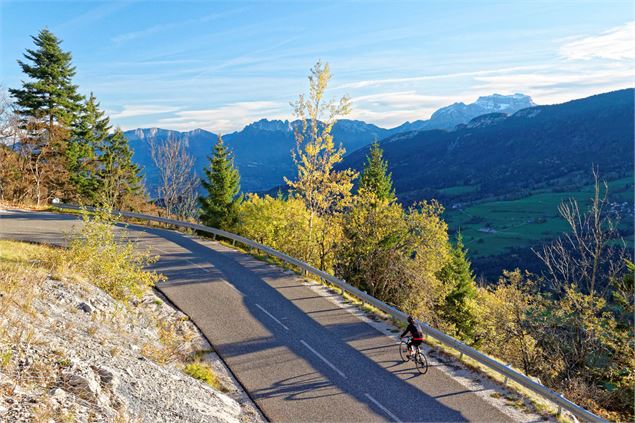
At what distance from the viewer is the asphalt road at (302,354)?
35.4 feet

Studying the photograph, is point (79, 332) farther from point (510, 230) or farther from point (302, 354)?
point (510, 230)

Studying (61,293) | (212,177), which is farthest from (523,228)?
(61,293)

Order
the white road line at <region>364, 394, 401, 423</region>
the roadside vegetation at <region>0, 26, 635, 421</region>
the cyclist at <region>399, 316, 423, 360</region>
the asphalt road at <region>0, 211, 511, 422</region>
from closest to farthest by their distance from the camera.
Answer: the white road line at <region>364, 394, 401, 423</region> < the asphalt road at <region>0, 211, 511, 422</region> < the cyclist at <region>399, 316, 423, 360</region> < the roadside vegetation at <region>0, 26, 635, 421</region>

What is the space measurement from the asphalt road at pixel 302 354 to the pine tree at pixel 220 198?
19.1 meters

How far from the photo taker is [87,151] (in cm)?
4962

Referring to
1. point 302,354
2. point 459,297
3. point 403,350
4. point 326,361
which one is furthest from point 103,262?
point 459,297

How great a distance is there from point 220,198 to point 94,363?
35107 millimetres

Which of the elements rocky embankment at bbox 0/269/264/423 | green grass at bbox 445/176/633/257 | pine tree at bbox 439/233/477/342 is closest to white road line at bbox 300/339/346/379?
rocky embankment at bbox 0/269/264/423

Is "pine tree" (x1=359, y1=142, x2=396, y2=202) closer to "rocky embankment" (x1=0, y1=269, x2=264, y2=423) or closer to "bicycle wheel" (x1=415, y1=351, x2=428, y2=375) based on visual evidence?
"bicycle wheel" (x1=415, y1=351, x2=428, y2=375)

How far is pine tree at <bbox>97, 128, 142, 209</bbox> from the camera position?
4800 centimetres

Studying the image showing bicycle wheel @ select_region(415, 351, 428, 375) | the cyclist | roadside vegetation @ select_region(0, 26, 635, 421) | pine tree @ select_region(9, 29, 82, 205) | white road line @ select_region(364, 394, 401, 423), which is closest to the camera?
white road line @ select_region(364, 394, 401, 423)

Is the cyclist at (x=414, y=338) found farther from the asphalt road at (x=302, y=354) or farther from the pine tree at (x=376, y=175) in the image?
the pine tree at (x=376, y=175)

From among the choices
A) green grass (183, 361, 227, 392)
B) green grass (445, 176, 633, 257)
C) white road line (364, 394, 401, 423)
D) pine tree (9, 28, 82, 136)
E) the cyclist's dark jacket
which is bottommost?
green grass (445, 176, 633, 257)

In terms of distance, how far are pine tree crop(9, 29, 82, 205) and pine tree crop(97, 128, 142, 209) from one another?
174 inches
